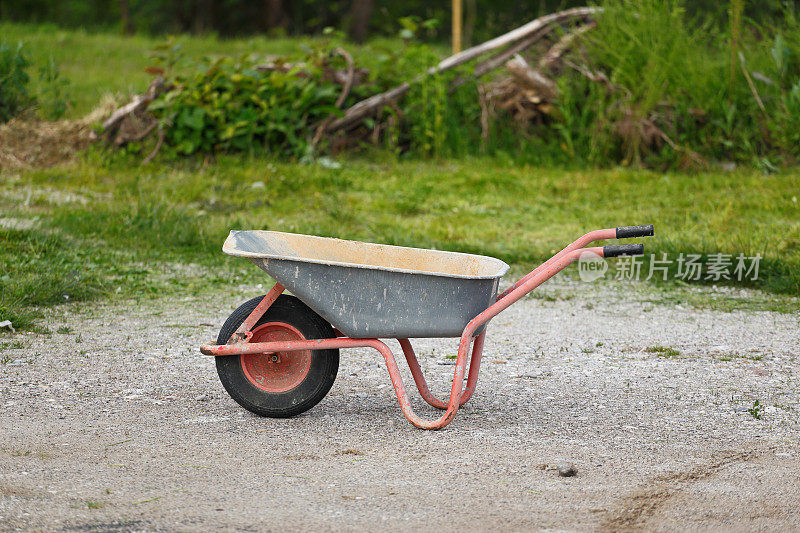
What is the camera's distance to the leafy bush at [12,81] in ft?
30.1

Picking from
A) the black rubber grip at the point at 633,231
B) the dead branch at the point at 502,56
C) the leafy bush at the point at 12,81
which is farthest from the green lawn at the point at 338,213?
the black rubber grip at the point at 633,231

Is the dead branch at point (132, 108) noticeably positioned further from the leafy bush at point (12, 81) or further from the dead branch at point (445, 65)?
the dead branch at point (445, 65)

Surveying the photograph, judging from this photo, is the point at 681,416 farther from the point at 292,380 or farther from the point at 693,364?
the point at 292,380

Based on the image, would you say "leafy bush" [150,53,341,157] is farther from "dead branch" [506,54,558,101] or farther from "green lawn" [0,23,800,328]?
"dead branch" [506,54,558,101]

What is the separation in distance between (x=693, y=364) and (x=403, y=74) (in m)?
6.33

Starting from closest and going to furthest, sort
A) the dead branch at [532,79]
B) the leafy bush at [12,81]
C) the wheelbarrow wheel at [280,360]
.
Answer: the wheelbarrow wheel at [280,360]
the leafy bush at [12,81]
the dead branch at [532,79]

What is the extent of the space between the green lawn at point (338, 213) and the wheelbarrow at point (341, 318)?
70.9 inches

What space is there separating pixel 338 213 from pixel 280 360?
12.6 ft

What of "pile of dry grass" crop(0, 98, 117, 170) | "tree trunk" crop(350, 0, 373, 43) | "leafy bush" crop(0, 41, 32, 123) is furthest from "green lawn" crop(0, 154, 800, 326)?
"tree trunk" crop(350, 0, 373, 43)

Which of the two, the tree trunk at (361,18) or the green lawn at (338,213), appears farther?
the tree trunk at (361,18)

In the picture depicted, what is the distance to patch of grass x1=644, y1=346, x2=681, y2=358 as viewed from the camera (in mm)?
4477

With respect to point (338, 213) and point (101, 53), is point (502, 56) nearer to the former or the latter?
point (338, 213)

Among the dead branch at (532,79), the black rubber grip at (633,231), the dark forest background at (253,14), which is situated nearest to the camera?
the black rubber grip at (633,231)

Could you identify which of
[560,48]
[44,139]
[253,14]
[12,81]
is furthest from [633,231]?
[253,14]
